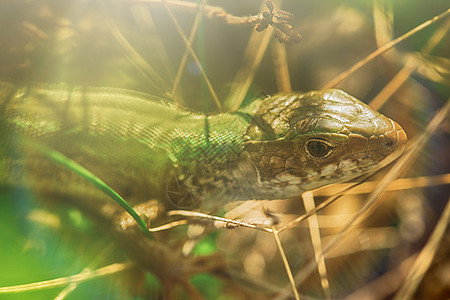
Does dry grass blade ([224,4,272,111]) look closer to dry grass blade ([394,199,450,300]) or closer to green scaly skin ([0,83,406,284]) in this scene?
green scaly skin ([0,83,406,284])

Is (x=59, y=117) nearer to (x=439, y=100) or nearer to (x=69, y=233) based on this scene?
(x=69, y=233)

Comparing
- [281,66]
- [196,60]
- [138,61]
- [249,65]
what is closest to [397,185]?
[281,66]

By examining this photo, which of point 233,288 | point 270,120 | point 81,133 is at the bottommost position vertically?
point 233,288

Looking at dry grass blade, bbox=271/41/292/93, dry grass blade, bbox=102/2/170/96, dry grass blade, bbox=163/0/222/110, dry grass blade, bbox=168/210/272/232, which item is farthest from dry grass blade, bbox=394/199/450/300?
dry grass blade, bbox=102/2/170/96

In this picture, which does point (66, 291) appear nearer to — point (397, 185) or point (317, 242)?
point (317, 242)

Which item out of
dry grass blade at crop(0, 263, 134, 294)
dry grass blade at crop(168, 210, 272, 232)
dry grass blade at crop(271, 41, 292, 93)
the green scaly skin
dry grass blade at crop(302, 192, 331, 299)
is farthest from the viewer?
dry grass blade at crop(271, 41, 292, 93)

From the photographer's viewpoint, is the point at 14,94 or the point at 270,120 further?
the point at 14,94

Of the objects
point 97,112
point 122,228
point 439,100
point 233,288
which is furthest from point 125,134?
point 439,100
